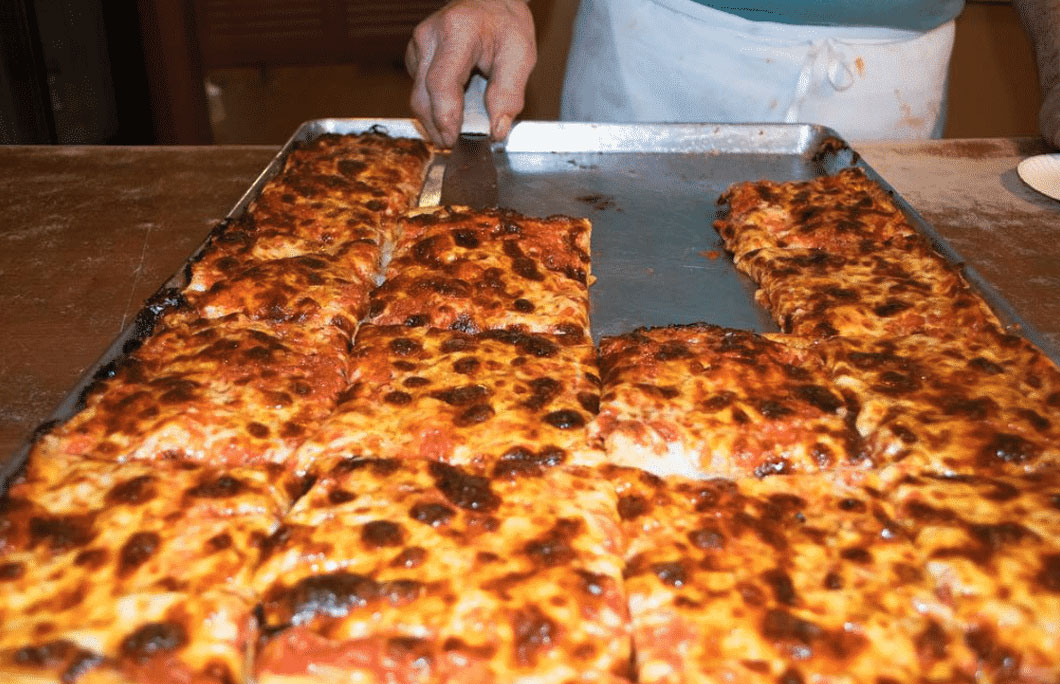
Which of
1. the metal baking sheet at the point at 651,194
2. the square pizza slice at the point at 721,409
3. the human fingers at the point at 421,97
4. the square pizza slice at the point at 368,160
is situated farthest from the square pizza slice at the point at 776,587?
the human fingers at the point at 421,97

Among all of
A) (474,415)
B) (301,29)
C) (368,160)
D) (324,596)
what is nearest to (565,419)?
(474,415)

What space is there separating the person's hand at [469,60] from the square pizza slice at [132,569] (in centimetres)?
273

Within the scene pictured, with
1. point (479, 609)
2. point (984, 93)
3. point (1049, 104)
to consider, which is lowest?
point (984, 93)

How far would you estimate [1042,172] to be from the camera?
489 cm

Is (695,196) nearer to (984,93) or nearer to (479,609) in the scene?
(479,609)

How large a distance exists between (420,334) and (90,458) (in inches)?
46.9

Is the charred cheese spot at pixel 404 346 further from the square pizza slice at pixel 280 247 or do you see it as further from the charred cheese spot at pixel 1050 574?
the charred cheese spot at pixel 1050 574

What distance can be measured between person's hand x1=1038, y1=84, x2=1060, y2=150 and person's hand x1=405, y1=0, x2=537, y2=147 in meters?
2.88

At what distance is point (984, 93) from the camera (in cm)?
1003

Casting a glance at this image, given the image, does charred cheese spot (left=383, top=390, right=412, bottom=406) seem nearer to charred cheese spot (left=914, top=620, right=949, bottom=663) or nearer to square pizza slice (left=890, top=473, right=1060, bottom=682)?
square pizza slice (left=890, top=473, right=1060, bottom=682)

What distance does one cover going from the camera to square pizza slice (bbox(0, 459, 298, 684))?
6.77 feet

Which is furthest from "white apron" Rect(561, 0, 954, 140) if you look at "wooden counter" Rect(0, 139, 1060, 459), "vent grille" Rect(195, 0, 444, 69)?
"vent grille" Rect(195, 0, 444, 69)

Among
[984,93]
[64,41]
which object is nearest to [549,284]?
[64,41]

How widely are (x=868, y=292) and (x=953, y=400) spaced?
81 cm
